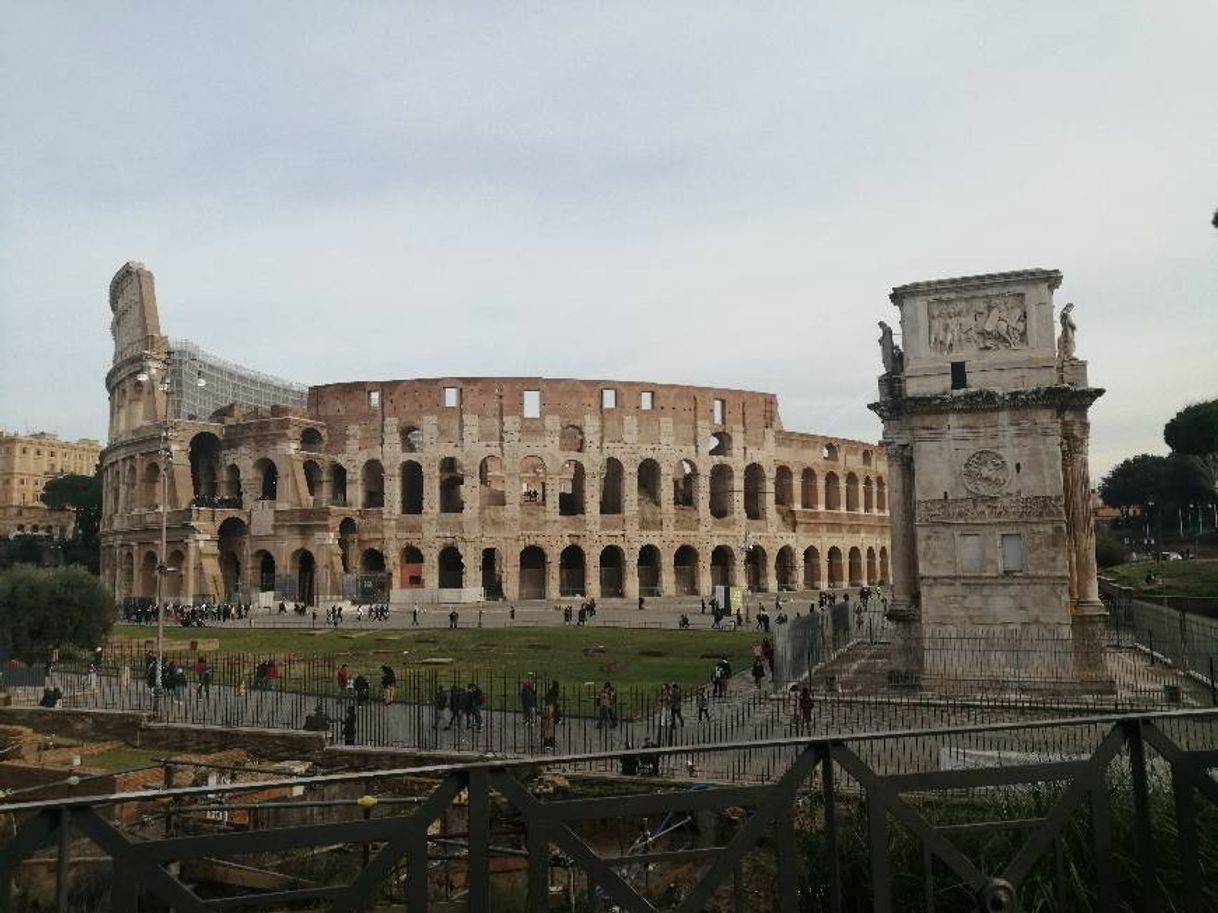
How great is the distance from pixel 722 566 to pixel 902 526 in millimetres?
32207

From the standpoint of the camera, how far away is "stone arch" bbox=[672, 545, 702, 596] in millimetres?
47525

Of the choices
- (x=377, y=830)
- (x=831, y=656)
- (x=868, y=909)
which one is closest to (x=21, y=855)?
(x=377, y=830)

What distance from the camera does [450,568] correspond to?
47.2 m

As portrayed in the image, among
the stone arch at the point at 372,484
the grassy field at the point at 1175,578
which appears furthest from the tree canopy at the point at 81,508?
the grassy field at the point at 1175,578

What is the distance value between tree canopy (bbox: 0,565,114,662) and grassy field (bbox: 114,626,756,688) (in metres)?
3.95

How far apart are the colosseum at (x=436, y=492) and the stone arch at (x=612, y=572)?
0.35 feet

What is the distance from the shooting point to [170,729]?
1620 cm

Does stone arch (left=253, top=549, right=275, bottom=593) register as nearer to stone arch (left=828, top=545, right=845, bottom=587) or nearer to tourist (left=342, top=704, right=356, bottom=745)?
stone arch (left=828, top=545, right=845, bottom=587)

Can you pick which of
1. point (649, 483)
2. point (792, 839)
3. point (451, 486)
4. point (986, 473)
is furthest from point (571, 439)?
point (792, 839)

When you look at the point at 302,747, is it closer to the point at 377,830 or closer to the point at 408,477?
the point at 377,830

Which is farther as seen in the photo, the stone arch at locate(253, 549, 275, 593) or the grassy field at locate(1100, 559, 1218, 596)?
the stone arch at locate(253, 549, 275, 593)

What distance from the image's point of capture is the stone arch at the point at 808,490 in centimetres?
5391

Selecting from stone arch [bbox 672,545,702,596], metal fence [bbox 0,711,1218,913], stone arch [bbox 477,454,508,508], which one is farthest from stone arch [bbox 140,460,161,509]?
metal fence [bbox 0,711,1218,913]

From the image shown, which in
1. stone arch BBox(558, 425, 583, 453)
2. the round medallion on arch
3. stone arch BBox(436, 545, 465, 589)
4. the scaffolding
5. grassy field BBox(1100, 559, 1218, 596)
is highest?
the scaffolding
